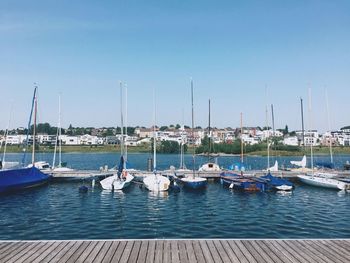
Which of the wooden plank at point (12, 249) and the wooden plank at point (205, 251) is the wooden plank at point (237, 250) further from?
the wooden plank at point (12, 249)

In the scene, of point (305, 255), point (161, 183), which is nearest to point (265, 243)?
point (305, 255)

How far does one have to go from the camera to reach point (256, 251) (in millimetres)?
12359

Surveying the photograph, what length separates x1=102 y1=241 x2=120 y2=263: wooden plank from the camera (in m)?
11.4

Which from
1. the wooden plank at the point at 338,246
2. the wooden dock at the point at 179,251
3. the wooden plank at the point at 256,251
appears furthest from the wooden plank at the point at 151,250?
the wooden plank at the point at 338,246

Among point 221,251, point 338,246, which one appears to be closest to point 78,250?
point 221,251

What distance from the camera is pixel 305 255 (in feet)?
39.4

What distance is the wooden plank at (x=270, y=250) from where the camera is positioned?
11570mm

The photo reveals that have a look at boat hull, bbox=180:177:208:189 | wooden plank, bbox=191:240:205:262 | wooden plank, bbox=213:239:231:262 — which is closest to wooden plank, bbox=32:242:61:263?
wooden plank, bbox=191:240:205:262

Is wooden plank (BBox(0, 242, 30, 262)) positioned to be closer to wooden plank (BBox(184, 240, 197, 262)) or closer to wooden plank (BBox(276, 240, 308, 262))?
wooden plank (BBox(184, 240, 197, 262))

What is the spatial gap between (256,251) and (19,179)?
36.5 m

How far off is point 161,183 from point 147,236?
1865 cm

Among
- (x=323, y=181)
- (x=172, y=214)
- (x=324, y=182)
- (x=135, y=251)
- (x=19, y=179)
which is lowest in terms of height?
(x=172, y=214)

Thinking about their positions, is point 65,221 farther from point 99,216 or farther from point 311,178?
point 311,178

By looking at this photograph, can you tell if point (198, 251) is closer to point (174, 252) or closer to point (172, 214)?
point (174, 252)
